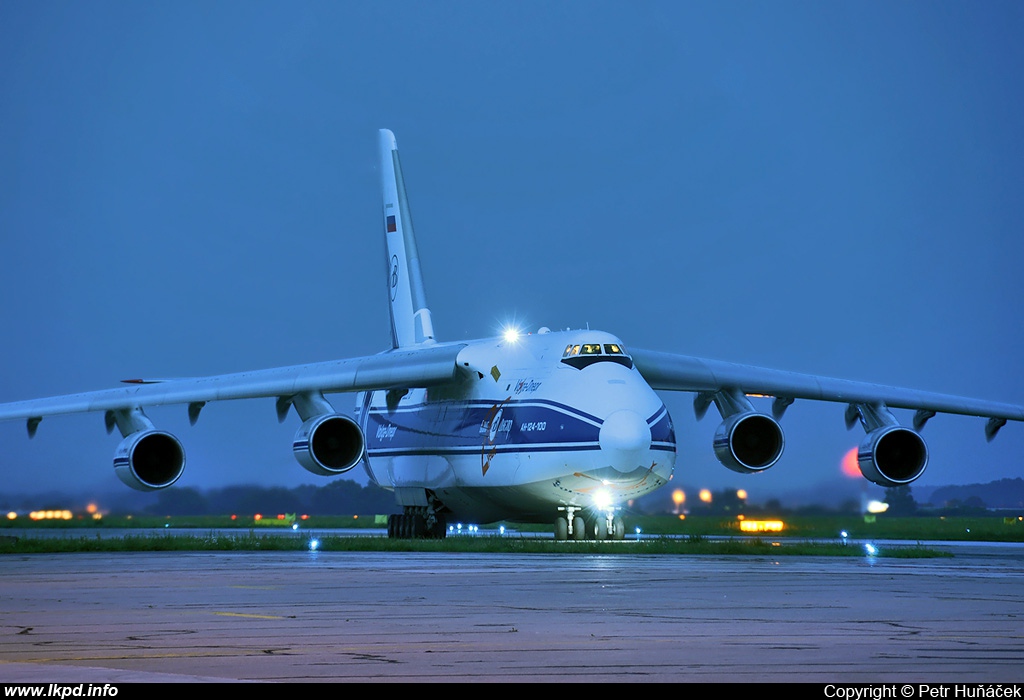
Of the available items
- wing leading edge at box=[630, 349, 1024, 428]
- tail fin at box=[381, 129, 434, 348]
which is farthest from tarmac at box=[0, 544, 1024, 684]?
tail fin at box=[381, 129, 434, 348]

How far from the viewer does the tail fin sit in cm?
3706

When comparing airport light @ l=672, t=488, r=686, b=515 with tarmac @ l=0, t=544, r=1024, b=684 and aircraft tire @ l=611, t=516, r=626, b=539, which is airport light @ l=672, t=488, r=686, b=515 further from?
tarmac @ l=0, t=544, r=1024, b=684

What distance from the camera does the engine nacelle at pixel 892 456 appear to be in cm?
2909

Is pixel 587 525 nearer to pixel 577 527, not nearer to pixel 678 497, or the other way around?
pixel 577 527

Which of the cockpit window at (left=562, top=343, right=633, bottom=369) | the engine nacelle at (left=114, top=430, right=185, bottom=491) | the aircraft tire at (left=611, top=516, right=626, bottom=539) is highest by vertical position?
the cockpit window at (left=562, top=343, right=633, bottom=369)

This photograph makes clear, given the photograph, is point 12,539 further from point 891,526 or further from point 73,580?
point 891,526

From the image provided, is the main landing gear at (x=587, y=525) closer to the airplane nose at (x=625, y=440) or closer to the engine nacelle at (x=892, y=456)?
the airplane nose at (x=625, y=440)

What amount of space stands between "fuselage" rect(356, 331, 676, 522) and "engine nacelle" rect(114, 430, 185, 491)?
5.58m

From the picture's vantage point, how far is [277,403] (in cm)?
3098

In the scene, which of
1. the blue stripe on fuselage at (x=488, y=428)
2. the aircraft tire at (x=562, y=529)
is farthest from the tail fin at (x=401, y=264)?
the aircraft tire at (x=562, y=529)

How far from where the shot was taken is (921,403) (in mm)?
30109

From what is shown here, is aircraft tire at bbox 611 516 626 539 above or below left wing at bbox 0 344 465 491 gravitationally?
below

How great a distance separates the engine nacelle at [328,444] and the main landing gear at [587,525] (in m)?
4.33
